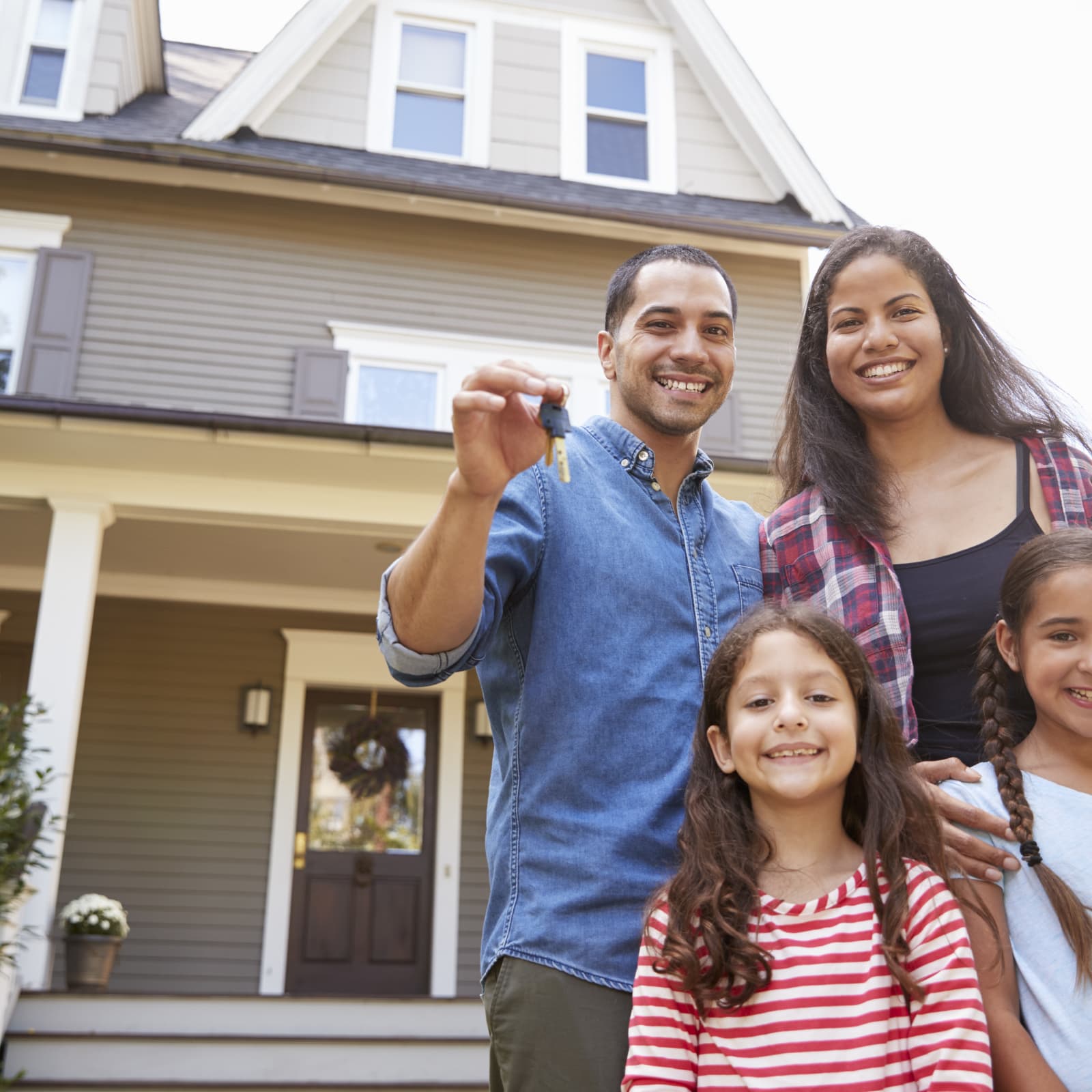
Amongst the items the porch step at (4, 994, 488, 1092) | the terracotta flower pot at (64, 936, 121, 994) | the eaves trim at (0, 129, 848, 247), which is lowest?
the porch step at (4, 994, 488, 1092)

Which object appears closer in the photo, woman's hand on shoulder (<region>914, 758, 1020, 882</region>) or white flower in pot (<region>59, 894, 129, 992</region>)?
woman's hand on shoulder (<region>914, 758, 1020, 882</region>)

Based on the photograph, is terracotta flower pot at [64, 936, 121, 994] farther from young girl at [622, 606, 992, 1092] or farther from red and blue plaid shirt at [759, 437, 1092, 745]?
young girl at [622, 606, 992, 1092]

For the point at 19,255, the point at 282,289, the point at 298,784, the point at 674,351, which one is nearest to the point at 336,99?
the point at 282,289

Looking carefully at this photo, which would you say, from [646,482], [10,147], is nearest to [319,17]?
[10,147]

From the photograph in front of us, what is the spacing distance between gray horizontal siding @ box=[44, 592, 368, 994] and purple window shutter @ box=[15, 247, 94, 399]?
1548mm

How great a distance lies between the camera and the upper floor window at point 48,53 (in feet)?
29.9

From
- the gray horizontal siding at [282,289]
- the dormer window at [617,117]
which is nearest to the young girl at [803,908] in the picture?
the gray horizontal siding at [282,289]

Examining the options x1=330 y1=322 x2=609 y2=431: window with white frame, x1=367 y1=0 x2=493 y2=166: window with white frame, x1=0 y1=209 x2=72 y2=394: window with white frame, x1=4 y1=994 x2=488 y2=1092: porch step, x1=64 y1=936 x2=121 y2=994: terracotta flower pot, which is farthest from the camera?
x1=367 y1=0 x2=493 y2=166: window with white frame

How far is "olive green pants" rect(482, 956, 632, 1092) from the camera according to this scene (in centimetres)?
148

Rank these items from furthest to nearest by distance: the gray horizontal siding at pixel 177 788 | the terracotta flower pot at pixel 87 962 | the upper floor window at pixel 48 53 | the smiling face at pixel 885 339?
the upper floor window at pixel 48 53 → the gray horizontal siding at pixel 177 788 → the terracotta flower pot at pixel 87 962 → the smiling face at pixel 885 339

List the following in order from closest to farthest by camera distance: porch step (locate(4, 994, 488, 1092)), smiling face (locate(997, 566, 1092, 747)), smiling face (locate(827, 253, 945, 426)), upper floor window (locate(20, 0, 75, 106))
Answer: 1. smiling face (locate(997, 566, 1092, 747))
2. smiling face (locate(827, 253, 945, 426))
3. porch step (locate(4, 994, 488, 1092))
4. upper floor window (locate(20, 0, 75, 106))

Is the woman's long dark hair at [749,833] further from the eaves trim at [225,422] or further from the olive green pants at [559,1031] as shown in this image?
the eaves trim at [225,422]

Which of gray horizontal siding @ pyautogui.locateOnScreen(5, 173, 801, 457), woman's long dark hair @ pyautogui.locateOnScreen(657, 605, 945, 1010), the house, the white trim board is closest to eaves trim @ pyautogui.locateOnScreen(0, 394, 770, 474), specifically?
the house

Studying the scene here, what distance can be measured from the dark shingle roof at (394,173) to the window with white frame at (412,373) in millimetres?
1077
